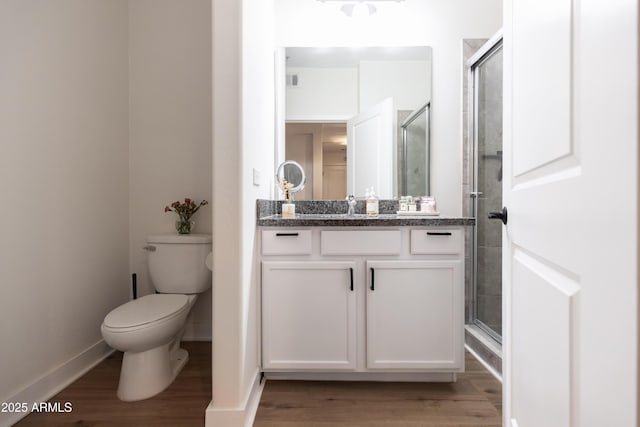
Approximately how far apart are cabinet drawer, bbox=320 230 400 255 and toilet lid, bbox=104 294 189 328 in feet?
2.75

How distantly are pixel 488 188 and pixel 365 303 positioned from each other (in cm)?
123

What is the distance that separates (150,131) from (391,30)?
1.83 meters

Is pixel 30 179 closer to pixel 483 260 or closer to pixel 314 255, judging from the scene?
pixel 314 255

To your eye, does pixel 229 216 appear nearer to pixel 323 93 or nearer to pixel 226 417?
pixel 226 417

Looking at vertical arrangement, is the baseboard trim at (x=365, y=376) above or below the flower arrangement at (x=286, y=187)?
below

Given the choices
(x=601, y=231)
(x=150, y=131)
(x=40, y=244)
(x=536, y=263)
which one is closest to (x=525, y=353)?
(x=536, y=263)

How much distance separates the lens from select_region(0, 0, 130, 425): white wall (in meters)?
1.51

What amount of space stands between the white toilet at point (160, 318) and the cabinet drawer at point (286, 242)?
0.41 m

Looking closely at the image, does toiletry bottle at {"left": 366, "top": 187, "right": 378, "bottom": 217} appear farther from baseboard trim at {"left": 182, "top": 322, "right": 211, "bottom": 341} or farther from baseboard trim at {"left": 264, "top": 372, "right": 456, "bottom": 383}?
baseboard trim at {"left": 182, "top": 322, "right": 211, "bottom": 341}

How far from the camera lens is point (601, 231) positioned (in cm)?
53

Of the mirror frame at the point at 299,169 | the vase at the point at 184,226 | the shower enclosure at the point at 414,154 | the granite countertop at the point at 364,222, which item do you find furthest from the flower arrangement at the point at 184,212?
the shower enclosure at the point at 414,154

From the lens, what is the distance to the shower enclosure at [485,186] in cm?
221

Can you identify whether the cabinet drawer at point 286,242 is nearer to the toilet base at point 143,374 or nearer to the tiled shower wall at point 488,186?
the toilet base at point 143,374

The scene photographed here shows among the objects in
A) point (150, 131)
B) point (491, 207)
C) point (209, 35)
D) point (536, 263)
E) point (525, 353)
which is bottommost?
point (525, 353)
